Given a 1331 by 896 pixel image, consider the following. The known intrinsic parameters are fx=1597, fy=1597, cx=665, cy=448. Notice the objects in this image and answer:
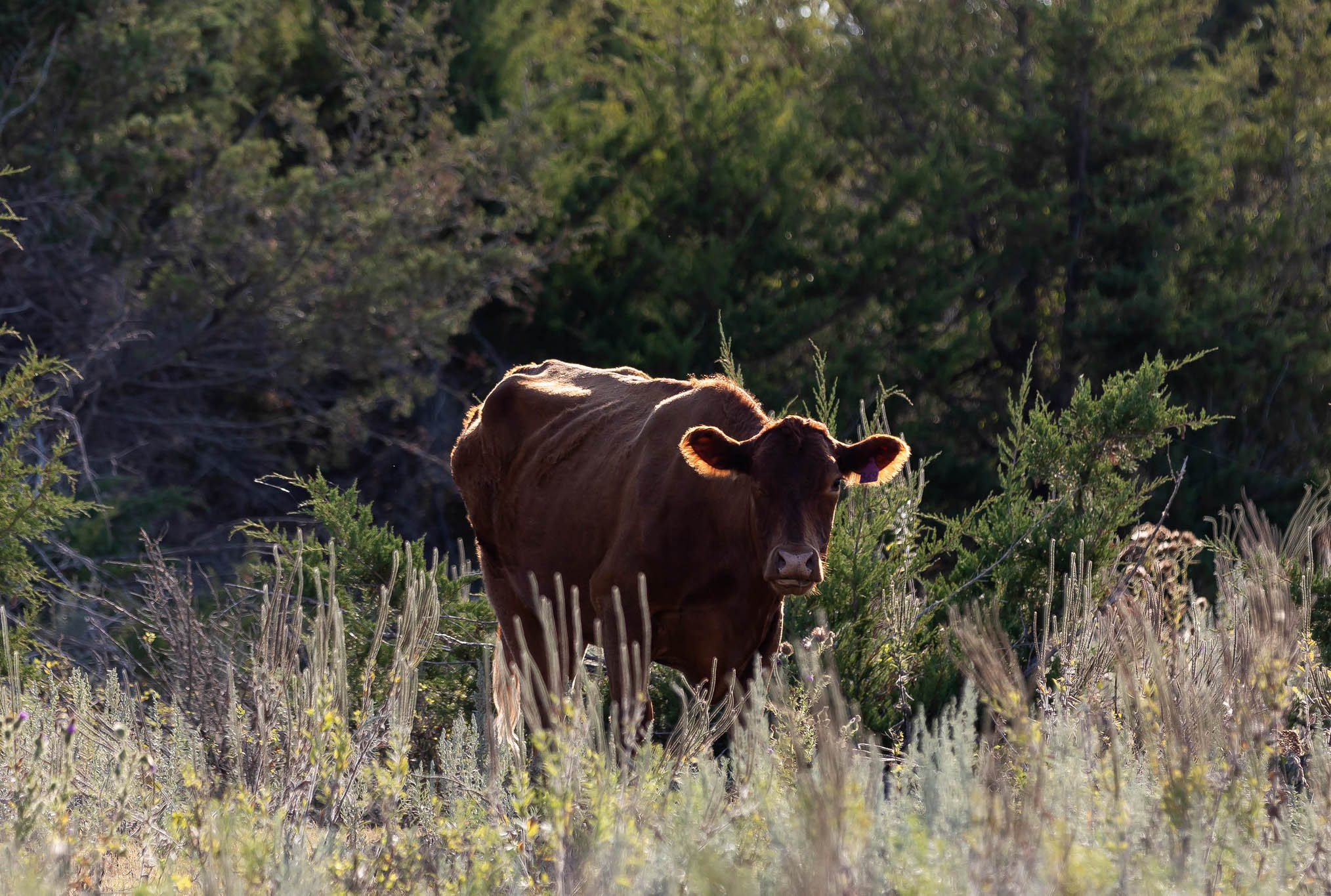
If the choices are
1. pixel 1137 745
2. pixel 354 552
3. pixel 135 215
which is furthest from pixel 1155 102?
pixel 1137 745

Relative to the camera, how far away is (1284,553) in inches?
321

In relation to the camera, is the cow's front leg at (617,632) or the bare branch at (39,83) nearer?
the cow's front leg at (617,632)

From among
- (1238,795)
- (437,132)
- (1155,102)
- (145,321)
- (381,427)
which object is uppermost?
(1155,102)

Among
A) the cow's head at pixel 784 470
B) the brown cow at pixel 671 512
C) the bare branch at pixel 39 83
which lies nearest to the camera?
the cow's head at pixel 784 470

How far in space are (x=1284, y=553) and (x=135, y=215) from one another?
11.5m

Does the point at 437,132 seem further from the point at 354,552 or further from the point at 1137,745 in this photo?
the point at 1137,745

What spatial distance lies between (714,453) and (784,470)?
0.91 feet

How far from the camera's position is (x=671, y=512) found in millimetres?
6223

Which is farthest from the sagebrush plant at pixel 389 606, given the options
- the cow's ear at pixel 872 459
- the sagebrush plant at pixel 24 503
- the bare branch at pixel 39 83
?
the bare branch at pixel 39 83

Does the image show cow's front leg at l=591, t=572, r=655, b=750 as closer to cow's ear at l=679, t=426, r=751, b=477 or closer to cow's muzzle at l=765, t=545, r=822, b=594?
cow's ear at l=679, t=426, r=751, b=477

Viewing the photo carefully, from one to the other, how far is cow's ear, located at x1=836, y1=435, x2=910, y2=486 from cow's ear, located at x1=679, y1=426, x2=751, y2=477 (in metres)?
0.39

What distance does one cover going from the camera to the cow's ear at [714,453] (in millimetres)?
5840

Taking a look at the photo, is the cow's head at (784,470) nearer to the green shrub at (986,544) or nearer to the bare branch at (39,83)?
the green shrub at (986,544)

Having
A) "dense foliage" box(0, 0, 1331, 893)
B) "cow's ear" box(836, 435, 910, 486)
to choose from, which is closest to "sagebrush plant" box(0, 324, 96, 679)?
"dense foliage" box(0, 0, 1331, 893)
